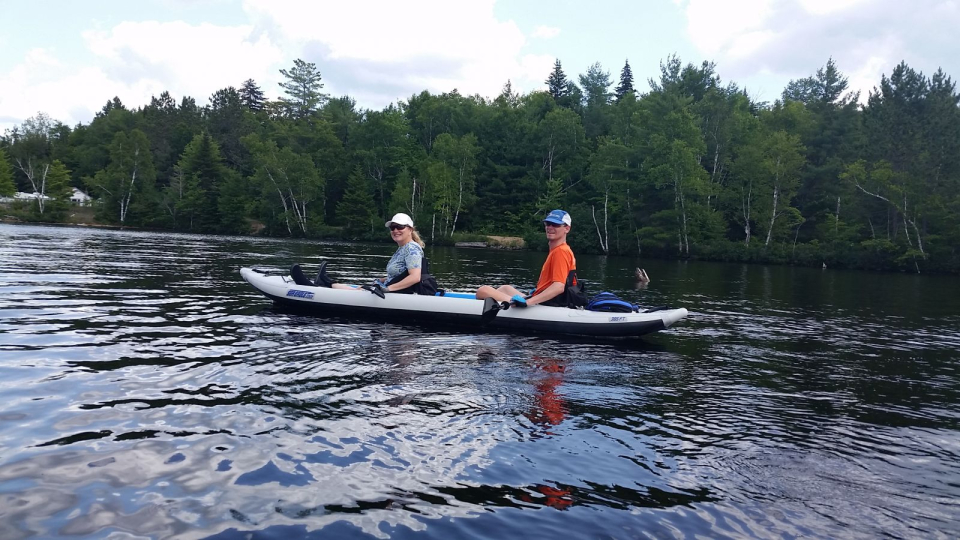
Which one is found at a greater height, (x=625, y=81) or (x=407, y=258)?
(x=625, y=81)

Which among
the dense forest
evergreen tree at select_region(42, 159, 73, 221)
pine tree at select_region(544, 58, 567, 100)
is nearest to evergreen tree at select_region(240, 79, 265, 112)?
the dense forest

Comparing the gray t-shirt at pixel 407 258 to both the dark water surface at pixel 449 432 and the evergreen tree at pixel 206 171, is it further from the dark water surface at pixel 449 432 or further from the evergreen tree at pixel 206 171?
the evergreen tree at pixel 206 171

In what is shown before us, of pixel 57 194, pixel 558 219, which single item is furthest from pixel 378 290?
pixel 57 194

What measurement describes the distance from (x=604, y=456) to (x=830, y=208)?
47967mm

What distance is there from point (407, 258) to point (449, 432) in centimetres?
591

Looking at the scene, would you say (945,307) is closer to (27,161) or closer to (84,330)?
(84,330)

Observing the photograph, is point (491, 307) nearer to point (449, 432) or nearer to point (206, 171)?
point (449, 432)

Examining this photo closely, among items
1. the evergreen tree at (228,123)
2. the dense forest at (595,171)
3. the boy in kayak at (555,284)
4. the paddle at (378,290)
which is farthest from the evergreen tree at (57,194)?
the boy in kayak at (555,284)

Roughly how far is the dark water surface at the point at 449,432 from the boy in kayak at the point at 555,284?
0.77m

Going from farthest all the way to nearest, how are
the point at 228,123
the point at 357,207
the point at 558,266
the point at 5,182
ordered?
the point at 228,123, the point at 5,182, the point at 357,207, the point at 558,266

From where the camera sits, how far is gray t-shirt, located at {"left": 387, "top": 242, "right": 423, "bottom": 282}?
10836 millimetres

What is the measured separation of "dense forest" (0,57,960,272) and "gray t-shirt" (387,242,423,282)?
36376 mm

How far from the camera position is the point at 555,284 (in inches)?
392

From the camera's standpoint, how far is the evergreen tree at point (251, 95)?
93.6m
